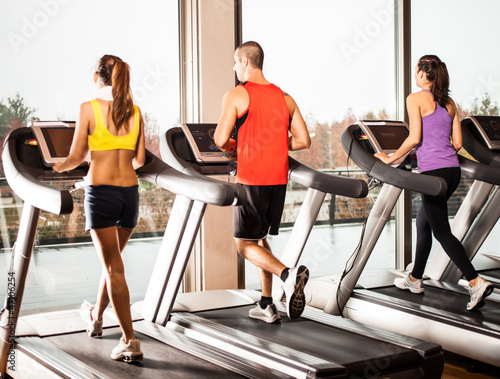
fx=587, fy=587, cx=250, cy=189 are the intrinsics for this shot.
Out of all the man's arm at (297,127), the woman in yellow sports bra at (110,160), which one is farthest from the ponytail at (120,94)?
the man's arm at (297,127)

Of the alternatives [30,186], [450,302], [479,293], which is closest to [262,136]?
[30,186]

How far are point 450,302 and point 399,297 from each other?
33cm

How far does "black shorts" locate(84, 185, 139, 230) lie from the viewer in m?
2.52

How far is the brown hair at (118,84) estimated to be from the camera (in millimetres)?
2490

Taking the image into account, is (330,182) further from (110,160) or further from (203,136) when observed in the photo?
(110,160)

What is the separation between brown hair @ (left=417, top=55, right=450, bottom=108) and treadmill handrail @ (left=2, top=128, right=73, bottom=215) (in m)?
2.30

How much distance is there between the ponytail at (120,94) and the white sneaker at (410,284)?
2.49 m

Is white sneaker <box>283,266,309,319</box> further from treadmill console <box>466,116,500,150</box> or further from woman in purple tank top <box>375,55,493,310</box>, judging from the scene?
treadmill console <box>466,116,500,150</box>

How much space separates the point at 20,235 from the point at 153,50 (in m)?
1.84

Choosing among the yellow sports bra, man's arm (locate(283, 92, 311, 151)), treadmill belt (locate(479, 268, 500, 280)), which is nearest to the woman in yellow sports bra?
the yellow sports bra

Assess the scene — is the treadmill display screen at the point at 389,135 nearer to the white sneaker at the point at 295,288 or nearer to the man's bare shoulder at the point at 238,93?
the man's bare shoulder at the point at 238,93

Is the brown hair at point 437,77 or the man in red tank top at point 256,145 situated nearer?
the man in red tank top at point 256,145

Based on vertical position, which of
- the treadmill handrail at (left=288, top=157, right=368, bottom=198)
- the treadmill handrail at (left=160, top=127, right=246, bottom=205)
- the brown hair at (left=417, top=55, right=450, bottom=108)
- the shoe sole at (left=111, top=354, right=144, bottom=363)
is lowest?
the shoe sole at (left=111, top=354, right=144, bottom=363)

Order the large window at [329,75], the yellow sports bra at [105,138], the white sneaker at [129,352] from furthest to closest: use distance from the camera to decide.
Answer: the large window at [329,75] < the white sneaker at [129,352] < the yellow sports bra at [105,138]
